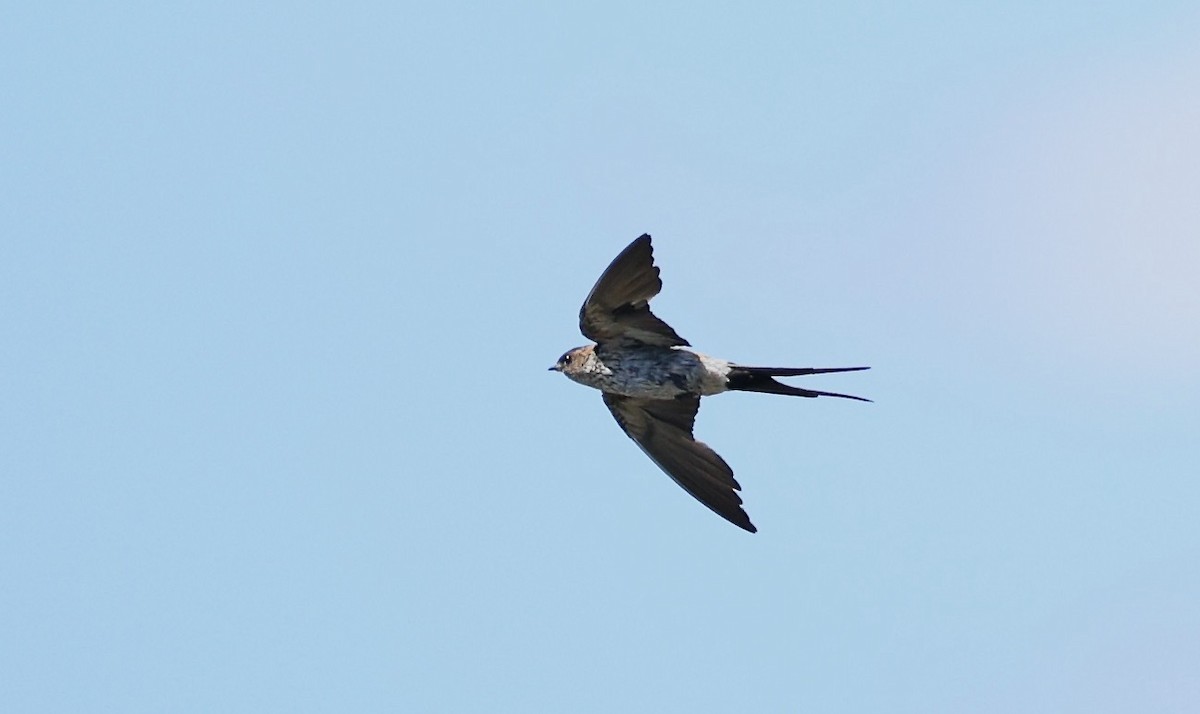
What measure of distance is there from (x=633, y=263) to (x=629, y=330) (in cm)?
69

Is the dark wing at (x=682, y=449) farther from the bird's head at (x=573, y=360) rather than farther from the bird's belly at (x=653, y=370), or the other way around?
the bird's head at (x=573, y=360)

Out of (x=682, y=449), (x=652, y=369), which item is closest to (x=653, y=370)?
(x=652, y=369)

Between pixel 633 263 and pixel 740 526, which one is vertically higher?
pixel 633 263

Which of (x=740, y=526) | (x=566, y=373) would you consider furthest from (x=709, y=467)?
(x=566, y=373)

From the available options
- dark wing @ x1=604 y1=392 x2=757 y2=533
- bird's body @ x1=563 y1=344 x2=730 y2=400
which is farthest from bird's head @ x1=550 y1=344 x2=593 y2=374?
dark wing @ x1=604 y1=392 x2=757 y2=533

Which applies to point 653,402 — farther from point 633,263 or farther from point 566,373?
point 633,263

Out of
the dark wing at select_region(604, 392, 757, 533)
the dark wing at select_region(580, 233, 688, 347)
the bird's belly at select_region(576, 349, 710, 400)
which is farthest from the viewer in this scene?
Result: the dark wing at select_region(604, 392, 757, 533)

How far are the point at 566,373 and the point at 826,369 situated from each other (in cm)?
215

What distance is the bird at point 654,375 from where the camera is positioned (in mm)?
12820

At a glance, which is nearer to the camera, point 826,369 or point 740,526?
point 826,369

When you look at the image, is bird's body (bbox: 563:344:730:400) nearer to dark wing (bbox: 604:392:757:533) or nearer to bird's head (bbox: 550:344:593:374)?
bird's head (bbox: 550:344:593:374)

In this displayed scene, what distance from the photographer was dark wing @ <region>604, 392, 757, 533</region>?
1388 cm

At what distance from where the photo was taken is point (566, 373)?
13.6 m

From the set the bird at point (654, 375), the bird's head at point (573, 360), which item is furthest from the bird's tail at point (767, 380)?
the bird's head at point (573, 360)
